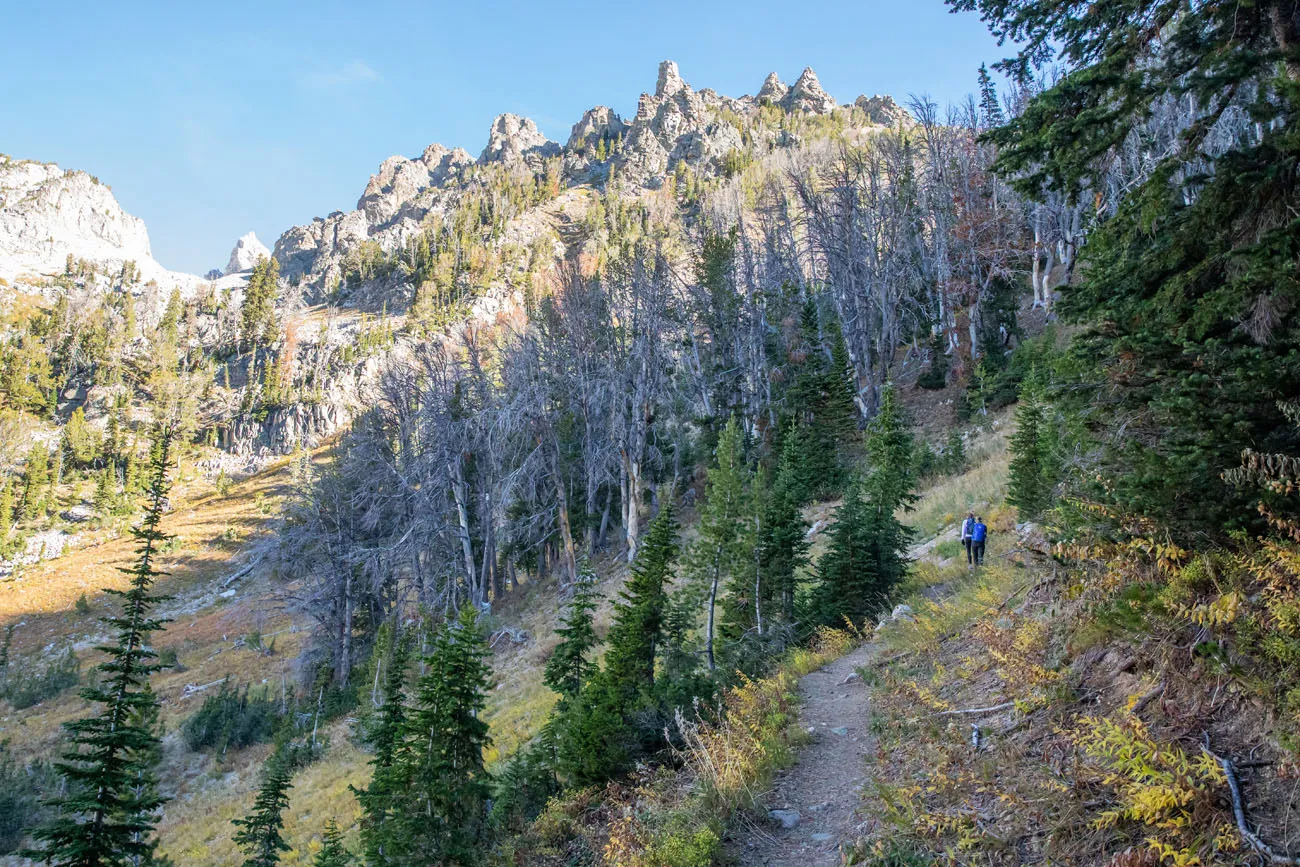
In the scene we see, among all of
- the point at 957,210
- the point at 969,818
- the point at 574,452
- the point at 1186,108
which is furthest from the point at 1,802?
the point at 1186,108

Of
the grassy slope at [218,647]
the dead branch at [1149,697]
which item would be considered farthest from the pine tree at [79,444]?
the dead branch at [1149,697]

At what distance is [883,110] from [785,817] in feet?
457

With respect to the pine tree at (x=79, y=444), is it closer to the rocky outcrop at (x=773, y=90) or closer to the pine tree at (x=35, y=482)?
the pine tree at (x=35, y=482)

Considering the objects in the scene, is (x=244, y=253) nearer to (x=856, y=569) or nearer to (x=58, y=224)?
(x=58, y=224)

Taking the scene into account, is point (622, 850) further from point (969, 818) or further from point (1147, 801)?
point (1147, 801)

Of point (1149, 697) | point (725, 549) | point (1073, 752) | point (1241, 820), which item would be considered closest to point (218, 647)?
point (725, 549)

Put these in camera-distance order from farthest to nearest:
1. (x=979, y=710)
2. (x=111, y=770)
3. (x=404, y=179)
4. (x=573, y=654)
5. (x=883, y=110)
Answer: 1. (x=404, y=179)
2. (x=883, y=110)
3. (x=573, y=654)
4. (x=111, y=770)
5. (x=979, y=710)

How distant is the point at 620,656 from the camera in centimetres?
944

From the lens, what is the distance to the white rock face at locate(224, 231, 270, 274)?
182 metres

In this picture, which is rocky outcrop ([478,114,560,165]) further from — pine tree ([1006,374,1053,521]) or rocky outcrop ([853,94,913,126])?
pine tree ([1006,374,1053,521])

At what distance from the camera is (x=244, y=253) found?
184500 millimetres

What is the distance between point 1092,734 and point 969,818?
36.0 inches

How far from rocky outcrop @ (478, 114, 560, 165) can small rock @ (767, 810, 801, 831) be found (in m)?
164

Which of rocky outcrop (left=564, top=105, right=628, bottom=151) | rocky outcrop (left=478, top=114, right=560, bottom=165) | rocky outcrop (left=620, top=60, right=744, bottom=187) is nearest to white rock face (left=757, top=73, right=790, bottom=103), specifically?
rocky outcrop (left=620, top=60, right=744, bottom=187)
